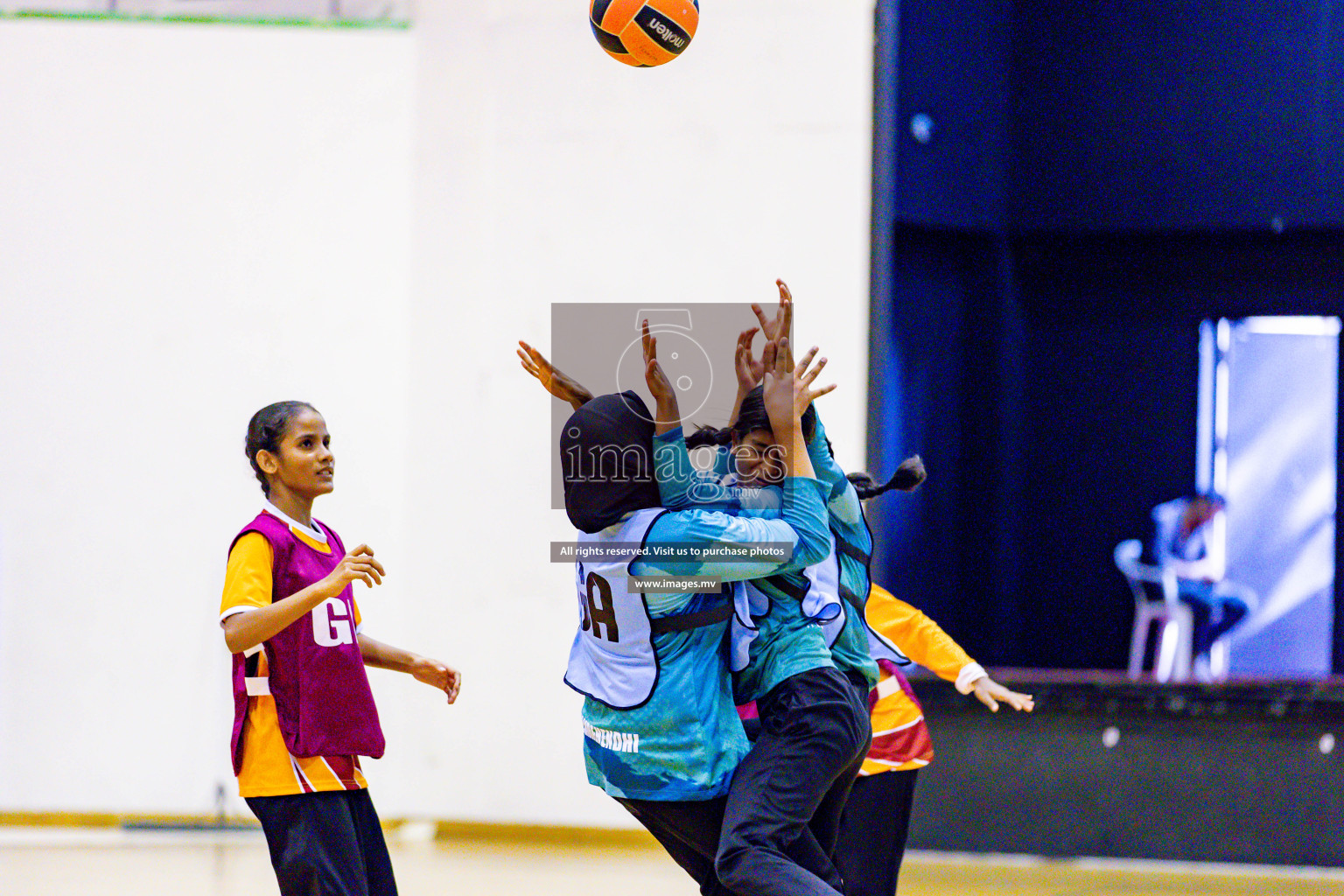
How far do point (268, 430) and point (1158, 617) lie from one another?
5.23 meters

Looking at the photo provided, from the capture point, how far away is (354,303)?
618cm

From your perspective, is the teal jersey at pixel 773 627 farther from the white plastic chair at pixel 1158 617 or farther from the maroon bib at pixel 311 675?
the white plastic chair at pixel 1158 617

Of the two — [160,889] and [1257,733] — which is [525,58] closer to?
[160,889]

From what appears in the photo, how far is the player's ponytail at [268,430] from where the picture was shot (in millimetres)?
2932

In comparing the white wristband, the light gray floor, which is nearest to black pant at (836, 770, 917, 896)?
the white wristband

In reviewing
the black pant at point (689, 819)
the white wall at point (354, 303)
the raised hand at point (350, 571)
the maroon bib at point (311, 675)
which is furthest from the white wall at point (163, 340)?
Result: the black pant at point (689, 819)

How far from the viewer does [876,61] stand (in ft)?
19.8

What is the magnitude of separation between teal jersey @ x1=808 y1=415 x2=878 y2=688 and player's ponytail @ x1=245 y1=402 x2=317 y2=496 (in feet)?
3.72

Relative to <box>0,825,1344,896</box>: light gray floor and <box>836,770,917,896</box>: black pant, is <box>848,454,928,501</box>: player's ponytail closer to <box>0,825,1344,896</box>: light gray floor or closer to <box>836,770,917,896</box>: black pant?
<box>836,770,917,896</box>: black pant

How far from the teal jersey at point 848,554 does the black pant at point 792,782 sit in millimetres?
129

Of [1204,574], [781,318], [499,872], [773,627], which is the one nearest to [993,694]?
[773,627]

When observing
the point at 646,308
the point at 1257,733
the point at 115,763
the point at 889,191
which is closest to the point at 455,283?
the point at 646,308

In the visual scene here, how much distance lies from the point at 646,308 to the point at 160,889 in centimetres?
310

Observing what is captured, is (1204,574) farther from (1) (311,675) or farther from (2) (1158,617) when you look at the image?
(1) (311,675)
